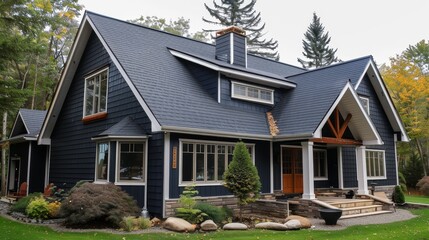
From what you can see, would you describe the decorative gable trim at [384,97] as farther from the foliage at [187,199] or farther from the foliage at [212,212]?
the foliage at [187,199]

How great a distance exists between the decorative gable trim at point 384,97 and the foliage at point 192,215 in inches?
419

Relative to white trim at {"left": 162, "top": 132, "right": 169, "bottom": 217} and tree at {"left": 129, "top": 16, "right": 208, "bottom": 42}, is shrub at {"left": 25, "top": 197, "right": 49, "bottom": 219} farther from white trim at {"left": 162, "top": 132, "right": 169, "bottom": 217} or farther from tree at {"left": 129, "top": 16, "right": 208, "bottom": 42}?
tree at {"left": 129, "top": 16, "right": 208, "bottom": 42}

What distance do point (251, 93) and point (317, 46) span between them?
33.3 metres

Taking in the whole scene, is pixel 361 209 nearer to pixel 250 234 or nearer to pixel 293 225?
pixel 293 225

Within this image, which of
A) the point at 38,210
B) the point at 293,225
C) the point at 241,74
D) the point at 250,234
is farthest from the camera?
the point at 241,74

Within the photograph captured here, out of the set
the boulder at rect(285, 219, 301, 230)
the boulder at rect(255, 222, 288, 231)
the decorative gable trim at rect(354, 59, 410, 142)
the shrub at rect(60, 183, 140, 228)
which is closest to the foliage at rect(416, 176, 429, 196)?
the decorative gable trim at rect(354, 59, 410, 142)

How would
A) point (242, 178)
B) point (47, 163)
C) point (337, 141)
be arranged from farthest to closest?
point (47, 163) < point (337, 141) < point (242, 178)

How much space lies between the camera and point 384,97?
738 inches

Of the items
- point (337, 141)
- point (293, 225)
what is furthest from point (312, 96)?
point (293, 225)

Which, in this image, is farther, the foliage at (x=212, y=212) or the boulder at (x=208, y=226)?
the foliage at (x=212, y=212)

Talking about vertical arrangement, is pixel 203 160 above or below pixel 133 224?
above

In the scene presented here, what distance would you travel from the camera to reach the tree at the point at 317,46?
45.6 meters

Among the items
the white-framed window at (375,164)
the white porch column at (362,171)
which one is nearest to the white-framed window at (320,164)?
the white porch column at (362,171)

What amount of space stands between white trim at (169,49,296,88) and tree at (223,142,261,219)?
378 cm
